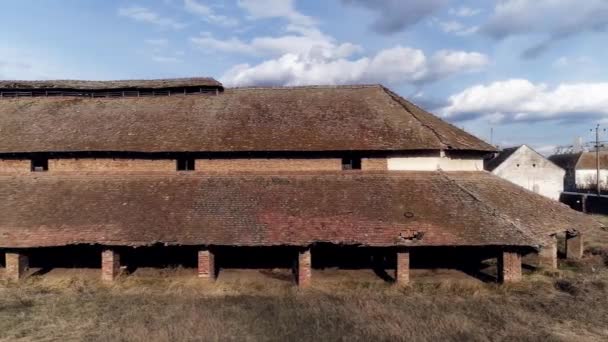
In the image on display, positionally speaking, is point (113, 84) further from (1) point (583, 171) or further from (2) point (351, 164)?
(1) point (583, 171)

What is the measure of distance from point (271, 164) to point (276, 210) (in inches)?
107

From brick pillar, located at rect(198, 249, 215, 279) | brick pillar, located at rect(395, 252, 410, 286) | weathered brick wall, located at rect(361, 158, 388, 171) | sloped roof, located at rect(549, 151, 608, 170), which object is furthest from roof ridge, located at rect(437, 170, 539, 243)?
sloped roof, located at rect(549, 151, 608, 170)

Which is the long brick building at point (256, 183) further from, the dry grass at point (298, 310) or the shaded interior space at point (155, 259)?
the dry grass at point (298, 310)

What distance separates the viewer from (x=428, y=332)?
36.8 feet

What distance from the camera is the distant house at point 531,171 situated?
49.7 metres

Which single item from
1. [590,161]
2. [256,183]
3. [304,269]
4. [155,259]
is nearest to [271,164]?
[256,183]

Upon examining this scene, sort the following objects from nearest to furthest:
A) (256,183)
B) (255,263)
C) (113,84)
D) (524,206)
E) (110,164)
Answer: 1. (524,206)
2. (256,183)
3. (255,263)
4. (110,164)
5. (113,84)

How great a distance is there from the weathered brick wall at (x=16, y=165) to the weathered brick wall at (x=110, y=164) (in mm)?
993

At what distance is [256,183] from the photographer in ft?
58.7

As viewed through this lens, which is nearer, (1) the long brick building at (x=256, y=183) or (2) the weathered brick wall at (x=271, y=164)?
(1) the long brick building at (x=256, y=183)

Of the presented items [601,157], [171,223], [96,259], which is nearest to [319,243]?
[171,223]

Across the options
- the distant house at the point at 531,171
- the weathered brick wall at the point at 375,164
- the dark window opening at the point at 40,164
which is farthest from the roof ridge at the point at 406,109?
the distant house at the point at 531,171

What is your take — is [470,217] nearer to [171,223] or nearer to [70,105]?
[171,223]

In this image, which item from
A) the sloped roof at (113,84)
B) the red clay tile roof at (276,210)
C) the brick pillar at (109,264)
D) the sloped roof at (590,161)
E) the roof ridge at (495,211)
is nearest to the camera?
the roof ridge at (495,211)
